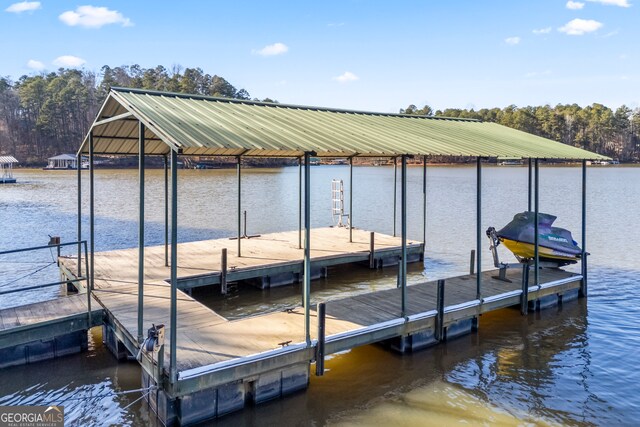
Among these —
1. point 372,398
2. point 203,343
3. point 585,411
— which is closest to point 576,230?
point 585,411

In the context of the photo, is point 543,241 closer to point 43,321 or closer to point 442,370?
point 442,370

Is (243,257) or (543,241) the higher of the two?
(543,241)

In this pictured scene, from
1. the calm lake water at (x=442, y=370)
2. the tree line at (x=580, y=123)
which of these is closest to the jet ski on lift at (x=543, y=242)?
the calm lake water at (x=442, y=370)

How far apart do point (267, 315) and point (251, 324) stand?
49 centimetres

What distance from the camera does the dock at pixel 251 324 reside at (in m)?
5.86

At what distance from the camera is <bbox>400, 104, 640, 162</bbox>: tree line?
7900 centimetres

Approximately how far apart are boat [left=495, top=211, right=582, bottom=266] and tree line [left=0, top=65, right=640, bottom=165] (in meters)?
63.9

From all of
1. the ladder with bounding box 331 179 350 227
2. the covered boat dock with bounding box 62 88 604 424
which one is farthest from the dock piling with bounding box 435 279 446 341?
the ladder with bounding box 331 179 350 227

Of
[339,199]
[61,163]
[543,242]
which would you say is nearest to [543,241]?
[543,242]

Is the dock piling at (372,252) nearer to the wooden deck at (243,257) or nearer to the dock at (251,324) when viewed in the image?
the wooden deck at (243,257)

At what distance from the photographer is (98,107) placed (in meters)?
75.5

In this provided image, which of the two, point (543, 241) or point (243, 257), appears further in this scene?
point (243, 257)

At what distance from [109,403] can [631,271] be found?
1455 centimetres

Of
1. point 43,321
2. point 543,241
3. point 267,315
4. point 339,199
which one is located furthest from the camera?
point 339,199
